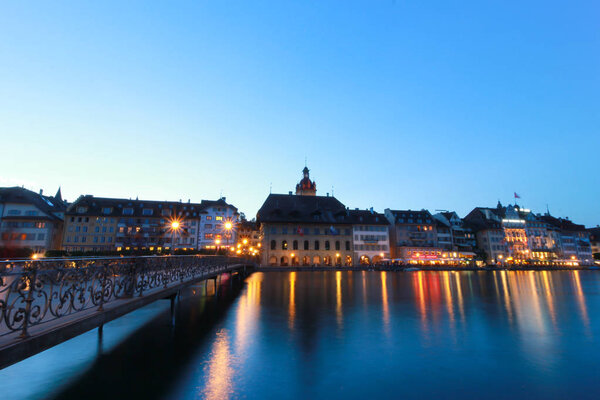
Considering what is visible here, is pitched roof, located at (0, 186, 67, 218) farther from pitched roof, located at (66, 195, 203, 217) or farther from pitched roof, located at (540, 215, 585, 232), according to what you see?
pitched roof, located at (540, 215, 585, 232)

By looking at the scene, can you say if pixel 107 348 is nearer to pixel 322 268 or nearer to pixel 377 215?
pixel 322 268

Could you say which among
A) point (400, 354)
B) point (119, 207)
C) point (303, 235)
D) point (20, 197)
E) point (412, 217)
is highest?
point (20, 197)

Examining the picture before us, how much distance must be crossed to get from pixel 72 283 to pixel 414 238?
80990 millimetres

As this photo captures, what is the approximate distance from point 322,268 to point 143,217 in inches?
Answer: 1667

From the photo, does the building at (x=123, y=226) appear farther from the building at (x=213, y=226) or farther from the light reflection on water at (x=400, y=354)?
the light reflection on water at (x=400, y=354)

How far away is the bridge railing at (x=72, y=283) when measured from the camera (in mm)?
4891

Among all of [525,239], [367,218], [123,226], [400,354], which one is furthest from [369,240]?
[400,354]

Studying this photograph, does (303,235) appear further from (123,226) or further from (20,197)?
(20,197)

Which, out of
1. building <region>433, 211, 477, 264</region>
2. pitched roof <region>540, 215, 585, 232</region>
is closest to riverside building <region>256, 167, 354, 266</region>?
building <region>433, 211, 477, 264</region>

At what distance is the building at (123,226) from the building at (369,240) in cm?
3788

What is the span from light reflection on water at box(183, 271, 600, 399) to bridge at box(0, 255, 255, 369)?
2764 millimetres

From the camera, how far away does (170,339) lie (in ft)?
37.5

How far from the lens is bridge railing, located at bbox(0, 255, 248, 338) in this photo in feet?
16.0

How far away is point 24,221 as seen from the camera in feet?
192
